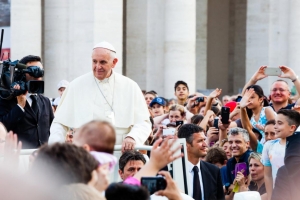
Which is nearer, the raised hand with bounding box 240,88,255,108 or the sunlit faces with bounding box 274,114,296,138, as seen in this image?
the sunlit faces with bounding box 274,114,296,138

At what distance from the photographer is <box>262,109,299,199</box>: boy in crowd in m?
10.9

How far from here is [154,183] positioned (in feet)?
21.1

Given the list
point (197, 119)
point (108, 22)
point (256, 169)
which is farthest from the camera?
point (108, 22)

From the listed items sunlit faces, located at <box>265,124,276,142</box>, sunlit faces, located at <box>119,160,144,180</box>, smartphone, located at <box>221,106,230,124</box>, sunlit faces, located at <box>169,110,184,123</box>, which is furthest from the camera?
sunlit faces, located at <box>169,110,184,123</box>

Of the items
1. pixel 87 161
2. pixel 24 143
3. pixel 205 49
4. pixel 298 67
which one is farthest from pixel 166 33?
pixel 87 161

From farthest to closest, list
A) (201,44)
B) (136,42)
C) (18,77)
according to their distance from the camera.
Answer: (201,44) < (136,42) < (18,77)

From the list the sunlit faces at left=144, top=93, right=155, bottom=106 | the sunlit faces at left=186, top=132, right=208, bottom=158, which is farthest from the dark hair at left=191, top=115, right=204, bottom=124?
the sunlit faces at left=144, top=93, right=155, bottom=106

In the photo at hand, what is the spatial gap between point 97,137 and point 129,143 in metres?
3.39

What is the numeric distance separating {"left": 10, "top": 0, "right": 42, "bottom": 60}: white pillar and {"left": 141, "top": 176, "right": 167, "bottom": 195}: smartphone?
20.0m

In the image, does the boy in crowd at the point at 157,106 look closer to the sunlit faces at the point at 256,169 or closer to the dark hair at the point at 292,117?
→ the sunlit faces at the point at 256,169

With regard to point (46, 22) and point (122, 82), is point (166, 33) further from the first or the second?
point (122, 82)

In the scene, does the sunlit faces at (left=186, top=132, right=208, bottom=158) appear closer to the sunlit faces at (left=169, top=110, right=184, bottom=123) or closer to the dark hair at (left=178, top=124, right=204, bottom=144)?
the dark hair at (left=178, top=124, right=204, bottom=144)

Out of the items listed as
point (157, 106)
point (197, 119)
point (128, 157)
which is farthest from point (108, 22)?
point (128, 157)

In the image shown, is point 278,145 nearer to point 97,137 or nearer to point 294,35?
point 97,137
